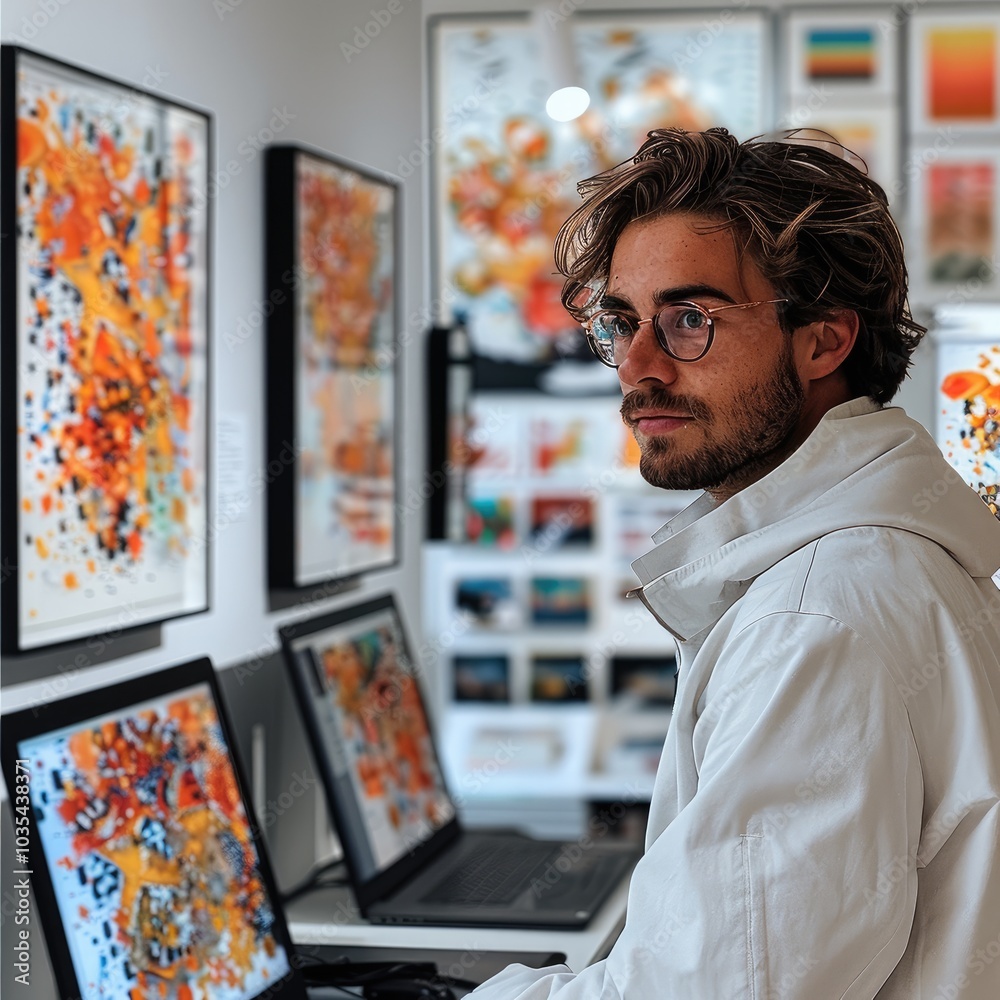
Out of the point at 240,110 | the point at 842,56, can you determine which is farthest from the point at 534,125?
the point at 240,110

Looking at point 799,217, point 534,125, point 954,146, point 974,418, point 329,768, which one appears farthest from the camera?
point 534,125

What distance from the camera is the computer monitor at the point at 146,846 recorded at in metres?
1.40

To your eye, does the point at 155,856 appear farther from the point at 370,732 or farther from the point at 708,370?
the point at 708,370

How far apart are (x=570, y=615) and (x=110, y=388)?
11.8ft

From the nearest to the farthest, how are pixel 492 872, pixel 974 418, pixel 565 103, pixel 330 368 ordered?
pixel 974 418 → pixel 492 872 → pixel 330 368 → pixel 565 103

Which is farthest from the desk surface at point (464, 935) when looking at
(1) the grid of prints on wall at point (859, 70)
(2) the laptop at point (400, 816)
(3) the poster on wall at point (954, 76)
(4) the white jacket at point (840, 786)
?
(3) the poster on wall at point (954, 76)

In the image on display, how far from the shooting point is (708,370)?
1.33 meters

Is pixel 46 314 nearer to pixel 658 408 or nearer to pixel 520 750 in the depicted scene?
pixel 658 408

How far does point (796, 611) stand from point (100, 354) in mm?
954

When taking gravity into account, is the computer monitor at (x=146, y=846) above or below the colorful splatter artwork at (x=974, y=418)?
below

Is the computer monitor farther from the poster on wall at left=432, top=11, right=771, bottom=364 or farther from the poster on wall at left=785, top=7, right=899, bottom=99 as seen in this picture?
the poster on wall at left=785, top=7, right=899, bottom=99

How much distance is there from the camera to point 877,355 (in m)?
1.42

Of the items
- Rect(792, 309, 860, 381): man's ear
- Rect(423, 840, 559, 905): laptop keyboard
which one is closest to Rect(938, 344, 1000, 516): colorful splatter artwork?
Rect(792, 309, 860, 381): man's ear

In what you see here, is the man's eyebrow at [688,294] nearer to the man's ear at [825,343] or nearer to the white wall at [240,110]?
the man's ear at [825,343]
